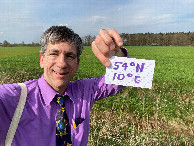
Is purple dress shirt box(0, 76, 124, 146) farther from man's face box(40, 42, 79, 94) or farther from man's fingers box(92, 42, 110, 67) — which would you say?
man's fingers box(92, 42, 110, 67)

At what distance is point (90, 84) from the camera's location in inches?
82.1

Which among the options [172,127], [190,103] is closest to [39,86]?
[172,127]

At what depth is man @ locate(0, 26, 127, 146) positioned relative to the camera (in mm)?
1577

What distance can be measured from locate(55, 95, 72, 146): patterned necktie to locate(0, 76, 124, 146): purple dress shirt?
33 millimetres

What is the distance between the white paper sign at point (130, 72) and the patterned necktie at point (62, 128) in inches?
19.8

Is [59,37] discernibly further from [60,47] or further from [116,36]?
[116,36]

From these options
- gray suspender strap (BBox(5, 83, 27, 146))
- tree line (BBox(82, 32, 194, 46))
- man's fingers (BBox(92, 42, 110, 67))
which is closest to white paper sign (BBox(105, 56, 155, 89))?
man's fingers (BBox(92, 42, 110, 67))

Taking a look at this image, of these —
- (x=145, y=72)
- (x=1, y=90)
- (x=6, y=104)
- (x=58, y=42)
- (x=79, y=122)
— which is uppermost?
(x=58, y=42)

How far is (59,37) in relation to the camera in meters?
1.77

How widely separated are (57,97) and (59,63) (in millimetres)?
303

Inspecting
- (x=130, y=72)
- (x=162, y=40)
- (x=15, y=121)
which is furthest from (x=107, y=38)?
(x=162, y=40)

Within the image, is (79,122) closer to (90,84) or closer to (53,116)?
(53,116)

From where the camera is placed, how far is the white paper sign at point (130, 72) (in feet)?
5.06

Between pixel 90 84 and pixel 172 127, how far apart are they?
379 cm
